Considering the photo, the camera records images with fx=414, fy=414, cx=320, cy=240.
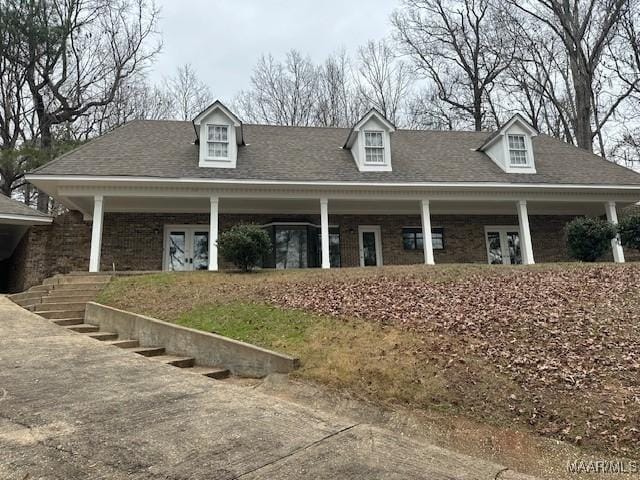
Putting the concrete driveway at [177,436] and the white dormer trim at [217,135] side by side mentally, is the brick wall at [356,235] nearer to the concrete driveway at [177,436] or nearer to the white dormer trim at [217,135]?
the white dormer trim at [217,135]

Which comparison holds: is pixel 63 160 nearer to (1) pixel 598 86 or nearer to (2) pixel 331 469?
(2) pixel 331 469

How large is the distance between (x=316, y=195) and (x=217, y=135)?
162 inches

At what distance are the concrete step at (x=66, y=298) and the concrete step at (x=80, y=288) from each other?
5.2 inches

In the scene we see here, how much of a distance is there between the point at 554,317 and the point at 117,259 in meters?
13.5

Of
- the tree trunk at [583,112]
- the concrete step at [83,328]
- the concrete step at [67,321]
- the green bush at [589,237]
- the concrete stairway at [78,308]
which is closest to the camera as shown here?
the concrete stairway at [78,308]

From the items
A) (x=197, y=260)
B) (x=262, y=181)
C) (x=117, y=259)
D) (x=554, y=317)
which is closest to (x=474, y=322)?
(x=554, y=317)

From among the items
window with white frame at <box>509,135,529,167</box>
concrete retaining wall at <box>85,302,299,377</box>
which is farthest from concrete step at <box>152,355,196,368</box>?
window with white frame at <box>509,135,529,167</box>

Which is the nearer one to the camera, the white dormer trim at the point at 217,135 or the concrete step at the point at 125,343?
the concrete step at the point at 125,343

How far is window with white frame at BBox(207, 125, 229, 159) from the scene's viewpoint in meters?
14.5

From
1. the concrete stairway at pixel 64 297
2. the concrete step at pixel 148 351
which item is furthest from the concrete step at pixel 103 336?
the concrete stairway at pixel 64 297

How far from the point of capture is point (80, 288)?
34.9 feet

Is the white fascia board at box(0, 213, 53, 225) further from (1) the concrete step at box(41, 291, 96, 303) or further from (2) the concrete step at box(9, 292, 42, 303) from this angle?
(1) the concrete step at box(41, 291, 96, 303)

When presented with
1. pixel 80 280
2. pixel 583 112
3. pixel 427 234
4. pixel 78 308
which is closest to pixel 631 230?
pixel 427 234

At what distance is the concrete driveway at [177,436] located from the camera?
3174 millimetres
